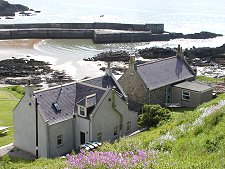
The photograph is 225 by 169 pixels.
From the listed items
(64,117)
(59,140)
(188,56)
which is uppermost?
(64,117)

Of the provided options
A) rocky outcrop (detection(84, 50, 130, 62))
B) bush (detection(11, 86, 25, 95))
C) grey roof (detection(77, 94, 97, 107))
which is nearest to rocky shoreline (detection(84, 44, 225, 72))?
rocky outcrop (detection(84, 50, 130, 62))

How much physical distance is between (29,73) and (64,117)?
3706cm

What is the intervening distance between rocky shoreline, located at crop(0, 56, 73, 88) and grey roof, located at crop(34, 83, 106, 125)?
2590cm

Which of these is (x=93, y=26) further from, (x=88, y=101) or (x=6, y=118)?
(x=88, y=101)

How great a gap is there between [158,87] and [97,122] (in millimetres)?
11627

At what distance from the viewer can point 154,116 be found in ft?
112

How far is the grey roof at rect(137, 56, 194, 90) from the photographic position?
41.0 meters

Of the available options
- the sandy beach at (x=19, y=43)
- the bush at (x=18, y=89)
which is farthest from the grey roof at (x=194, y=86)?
the sandy beach at (x=19, y=43)

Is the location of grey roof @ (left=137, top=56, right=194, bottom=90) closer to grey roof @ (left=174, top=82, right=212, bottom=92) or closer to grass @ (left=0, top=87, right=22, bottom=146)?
grey roof @ (left=174, top=82, right=212, bottom=92)

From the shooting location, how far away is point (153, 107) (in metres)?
34.2

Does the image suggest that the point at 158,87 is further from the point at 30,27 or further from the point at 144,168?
the point at 30,27

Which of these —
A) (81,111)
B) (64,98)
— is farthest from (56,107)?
(81,111)

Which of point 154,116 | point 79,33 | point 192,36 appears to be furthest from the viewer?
point 192,36

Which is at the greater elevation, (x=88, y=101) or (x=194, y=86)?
(x=88, y=101)
